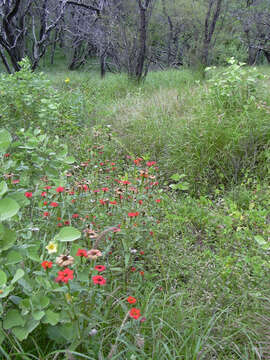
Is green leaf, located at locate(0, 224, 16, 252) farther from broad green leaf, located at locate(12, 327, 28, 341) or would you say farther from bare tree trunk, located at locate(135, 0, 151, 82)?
bare tree trunk, located at locate(135, 0, 151, 82)

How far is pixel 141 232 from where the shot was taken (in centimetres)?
202

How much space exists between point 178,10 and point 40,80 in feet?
55.5

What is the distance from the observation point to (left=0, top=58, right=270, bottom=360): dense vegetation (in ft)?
3.81

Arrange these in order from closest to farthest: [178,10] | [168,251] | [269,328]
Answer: [269,328]
[168,251]
[178,10]

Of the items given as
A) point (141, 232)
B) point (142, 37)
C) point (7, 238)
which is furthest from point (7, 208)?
point (142, 37)

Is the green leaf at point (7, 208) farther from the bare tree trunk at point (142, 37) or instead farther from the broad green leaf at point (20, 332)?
the bare tree trunk at point (142, 37)

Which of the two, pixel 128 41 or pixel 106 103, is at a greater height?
pixel 128 41

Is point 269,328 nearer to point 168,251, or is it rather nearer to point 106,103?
point 168,251

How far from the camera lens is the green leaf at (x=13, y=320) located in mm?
1074

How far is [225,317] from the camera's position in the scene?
162 cm

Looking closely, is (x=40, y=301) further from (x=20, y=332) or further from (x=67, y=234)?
(x=67, y=234)

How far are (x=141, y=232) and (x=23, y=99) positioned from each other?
276cm

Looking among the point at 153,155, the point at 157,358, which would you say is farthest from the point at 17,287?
the point at 153,155

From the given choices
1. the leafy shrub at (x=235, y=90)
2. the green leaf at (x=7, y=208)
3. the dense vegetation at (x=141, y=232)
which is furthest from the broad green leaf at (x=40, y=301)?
the leafy shrub at (x=235, y=90)
